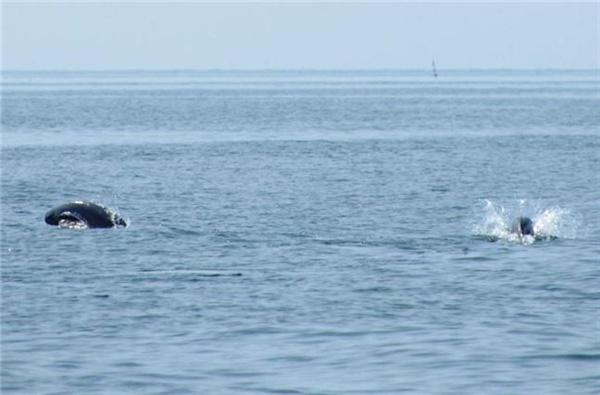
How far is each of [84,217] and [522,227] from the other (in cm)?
1078

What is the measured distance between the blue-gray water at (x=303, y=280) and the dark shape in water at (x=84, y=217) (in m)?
0.51

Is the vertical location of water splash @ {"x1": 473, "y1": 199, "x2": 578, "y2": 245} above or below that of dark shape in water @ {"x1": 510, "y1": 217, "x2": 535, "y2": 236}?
below

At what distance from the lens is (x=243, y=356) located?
20.0 metres

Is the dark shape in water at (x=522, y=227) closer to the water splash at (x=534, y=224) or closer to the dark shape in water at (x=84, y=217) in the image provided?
the water splash at (x=534, y=224)

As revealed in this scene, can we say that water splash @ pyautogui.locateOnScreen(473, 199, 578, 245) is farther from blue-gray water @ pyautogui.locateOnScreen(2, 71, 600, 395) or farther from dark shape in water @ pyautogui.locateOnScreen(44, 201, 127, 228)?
dark shape in water @ pyautogui.locateOnScreen(44, 201, 127, 228)

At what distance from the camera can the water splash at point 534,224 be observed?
33656 millimetres

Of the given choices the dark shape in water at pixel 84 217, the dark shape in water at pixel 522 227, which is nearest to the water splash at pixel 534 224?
the dark shape in water at pixel 522 227

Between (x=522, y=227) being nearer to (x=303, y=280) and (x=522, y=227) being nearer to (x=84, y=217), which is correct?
(x=303, y=280)

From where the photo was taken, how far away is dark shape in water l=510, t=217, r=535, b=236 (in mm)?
33875

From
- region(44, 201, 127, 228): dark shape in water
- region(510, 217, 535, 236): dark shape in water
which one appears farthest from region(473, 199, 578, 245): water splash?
region(44, 201, 127, 228): dark shape in water

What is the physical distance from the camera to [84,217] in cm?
3662

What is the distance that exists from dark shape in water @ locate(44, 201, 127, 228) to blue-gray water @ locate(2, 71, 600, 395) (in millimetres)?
507

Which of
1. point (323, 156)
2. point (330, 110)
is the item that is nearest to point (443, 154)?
point (323, 156)

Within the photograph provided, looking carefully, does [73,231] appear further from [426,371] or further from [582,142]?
[582,142]
